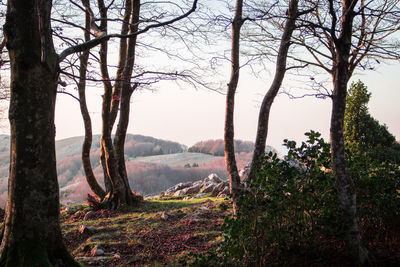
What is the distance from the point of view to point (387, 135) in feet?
39.4

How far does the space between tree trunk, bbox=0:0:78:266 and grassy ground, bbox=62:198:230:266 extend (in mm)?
1277

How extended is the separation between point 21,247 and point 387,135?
1237 cm

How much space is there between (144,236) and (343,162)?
166 inches

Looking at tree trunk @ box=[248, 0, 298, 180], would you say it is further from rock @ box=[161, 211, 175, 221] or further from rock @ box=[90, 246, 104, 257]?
rock @ box=[90, 246, 104, 257]

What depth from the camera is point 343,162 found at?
348 cm

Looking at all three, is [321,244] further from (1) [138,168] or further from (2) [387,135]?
(1) [138,168]

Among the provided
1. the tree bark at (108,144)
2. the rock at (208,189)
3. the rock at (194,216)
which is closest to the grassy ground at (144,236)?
the rock at (194,216)

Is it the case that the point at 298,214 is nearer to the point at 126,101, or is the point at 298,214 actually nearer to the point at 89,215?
the point at 126,101

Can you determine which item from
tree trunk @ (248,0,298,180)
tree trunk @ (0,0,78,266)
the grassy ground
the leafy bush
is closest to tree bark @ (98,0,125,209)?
the grassy ground

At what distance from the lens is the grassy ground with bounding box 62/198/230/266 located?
488 centimetres

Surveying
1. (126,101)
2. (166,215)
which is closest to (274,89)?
(166,215)

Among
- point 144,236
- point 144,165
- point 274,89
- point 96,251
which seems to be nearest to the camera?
point 96,251

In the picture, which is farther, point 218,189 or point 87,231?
point 218,189

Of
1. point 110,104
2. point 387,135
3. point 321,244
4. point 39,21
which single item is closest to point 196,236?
point 321,244
